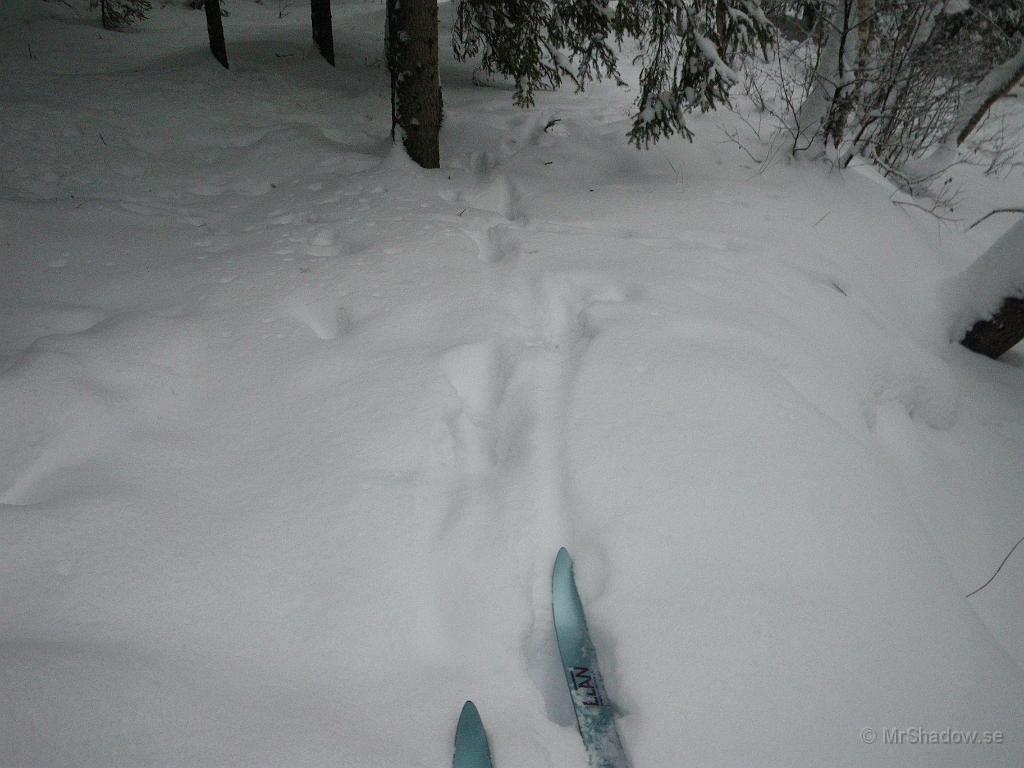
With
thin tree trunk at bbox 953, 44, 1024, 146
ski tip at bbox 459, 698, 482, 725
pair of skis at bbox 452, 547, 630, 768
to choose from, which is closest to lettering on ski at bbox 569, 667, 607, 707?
pair of skis at bbox 452, 547, 630, 768

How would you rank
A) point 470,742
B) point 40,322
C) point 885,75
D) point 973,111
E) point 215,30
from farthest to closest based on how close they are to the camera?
point 215,30, point 973,111, point 885,75, point 40,322, point 470,742

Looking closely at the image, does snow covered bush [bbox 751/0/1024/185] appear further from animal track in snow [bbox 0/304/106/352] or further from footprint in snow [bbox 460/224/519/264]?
animal track in snow [bbox 0/304/106/352]

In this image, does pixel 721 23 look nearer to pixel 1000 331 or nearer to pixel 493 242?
pixel 493 242

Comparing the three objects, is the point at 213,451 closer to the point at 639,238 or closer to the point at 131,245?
the point at 131,245

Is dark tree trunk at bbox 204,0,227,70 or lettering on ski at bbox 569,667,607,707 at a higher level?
dark tree trunk at bbox 204,0,227,70

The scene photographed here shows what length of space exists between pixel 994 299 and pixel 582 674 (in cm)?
373

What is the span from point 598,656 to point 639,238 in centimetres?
274

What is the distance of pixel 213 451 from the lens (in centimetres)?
203

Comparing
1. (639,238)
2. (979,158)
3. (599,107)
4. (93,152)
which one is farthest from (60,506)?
(979,158)

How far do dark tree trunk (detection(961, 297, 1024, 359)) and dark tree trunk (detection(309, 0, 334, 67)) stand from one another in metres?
8.37

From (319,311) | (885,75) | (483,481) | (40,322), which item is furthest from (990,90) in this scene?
(40,322)

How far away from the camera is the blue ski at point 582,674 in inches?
53.7

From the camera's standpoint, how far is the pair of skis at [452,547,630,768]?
134cm

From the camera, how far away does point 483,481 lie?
79.9 inches
